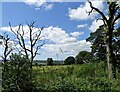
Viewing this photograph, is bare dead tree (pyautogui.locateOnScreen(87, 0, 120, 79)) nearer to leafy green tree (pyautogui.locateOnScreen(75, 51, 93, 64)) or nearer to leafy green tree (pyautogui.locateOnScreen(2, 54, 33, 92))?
leafy green tree (pyautogui.locateOnScreen(2, 54, 33, 92))

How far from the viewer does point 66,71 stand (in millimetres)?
21719

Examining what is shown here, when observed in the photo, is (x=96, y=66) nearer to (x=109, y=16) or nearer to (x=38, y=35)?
(x=109, y=16)

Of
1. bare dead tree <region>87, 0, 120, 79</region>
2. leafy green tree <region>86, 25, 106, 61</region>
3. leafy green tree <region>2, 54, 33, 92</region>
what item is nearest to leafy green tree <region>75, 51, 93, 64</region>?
leafy green tree <region>86, 25, 106, 61</region>

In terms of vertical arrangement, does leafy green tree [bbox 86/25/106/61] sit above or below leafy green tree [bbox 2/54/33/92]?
above

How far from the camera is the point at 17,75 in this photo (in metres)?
11.3

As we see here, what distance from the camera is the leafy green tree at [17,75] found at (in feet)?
36.7

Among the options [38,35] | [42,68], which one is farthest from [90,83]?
[38,35]

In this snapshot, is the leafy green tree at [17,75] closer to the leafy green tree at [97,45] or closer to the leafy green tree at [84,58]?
the leafy green tree at [84,58]

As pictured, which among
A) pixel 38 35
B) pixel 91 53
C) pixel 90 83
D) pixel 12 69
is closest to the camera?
pixel 12 69

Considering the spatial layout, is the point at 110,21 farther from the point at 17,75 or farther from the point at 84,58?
the point at 84,58

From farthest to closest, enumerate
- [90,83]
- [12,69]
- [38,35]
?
[38,35] → [90,83] → [12,69]

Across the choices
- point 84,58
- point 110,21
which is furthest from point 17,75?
point 84,58

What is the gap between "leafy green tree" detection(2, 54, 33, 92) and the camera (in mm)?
11195

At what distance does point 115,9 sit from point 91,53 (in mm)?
23130
